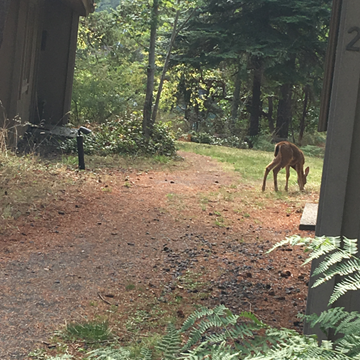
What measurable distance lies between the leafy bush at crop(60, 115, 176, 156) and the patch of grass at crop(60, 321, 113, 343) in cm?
839

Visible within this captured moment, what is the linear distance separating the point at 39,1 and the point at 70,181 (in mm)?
6814

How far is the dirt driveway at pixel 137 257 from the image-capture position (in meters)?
4.52

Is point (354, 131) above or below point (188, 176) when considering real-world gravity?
above

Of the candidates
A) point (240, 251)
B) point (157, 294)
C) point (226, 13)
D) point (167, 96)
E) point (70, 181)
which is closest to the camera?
point (157, 294)

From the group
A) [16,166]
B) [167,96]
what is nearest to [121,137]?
[16,166]

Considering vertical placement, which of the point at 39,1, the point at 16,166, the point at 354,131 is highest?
the point at 39,1

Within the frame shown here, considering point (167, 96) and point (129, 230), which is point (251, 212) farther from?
point (167, 96)

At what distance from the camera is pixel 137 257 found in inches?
235

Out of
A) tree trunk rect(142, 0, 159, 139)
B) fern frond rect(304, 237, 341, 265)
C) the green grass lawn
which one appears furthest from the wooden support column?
tree trunk rect(142, 0, 159, 139)

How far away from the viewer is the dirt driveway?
4.52 metres

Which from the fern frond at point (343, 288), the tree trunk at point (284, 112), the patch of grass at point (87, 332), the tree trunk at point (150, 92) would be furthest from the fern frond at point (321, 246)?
the tree trunk at point (284, 112)

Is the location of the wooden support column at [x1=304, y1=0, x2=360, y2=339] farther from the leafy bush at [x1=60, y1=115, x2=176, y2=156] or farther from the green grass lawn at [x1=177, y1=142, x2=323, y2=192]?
the leafy bush at [x1=60, y1=115, x2=176, y2=156]

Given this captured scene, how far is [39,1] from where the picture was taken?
1403 centimetres

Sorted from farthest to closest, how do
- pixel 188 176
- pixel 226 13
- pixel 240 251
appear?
1. pixel 226 13
2. pixel 188 176
3. pixel 240 251
